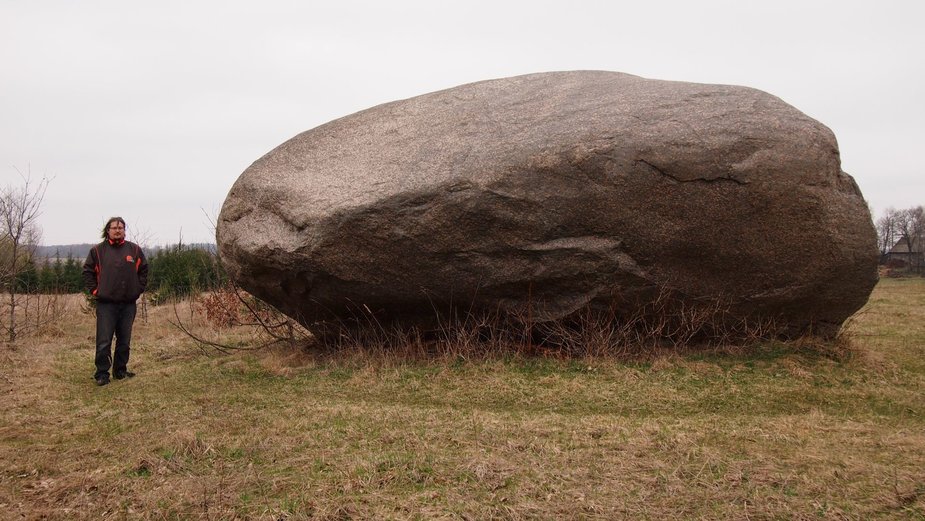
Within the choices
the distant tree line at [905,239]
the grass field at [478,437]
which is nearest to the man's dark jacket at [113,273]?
the grass field at [478,437]

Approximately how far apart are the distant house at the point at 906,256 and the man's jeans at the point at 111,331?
Answer: 2909cm

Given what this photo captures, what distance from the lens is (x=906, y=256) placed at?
29.8 m

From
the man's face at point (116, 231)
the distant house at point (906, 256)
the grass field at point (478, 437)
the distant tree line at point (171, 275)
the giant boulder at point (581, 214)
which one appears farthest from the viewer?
the distant house at point (906, 256)

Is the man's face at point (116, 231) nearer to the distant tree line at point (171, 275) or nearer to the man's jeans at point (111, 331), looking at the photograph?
the man's jeans at point (111, 331)

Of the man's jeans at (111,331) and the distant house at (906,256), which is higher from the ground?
the distant house at (906,256)

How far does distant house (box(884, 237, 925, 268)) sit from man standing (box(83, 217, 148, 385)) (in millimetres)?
29078

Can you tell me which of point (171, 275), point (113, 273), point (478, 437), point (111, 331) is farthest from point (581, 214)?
point (171, 275)

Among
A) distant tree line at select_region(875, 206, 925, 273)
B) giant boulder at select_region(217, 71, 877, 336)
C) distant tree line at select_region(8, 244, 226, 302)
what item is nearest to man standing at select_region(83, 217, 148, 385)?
giant boulder at select_region(217, 71, 877, 336)

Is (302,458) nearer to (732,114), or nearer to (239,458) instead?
(239,458)

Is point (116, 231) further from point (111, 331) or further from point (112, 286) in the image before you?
point (111, 331)

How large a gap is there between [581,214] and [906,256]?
94.6ft

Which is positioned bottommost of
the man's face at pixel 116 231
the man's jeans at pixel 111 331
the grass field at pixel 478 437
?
the grass field at pixel 478 437

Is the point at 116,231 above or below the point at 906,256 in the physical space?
below

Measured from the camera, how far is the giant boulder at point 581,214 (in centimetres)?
615
